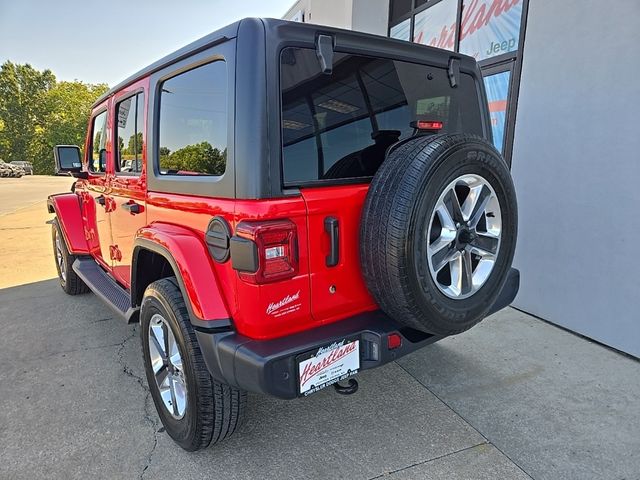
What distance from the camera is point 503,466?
2.12 meters

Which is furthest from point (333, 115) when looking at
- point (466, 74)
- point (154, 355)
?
point (154, 355)

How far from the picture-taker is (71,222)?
14.2 feet

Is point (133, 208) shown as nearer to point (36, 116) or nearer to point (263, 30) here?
point (263, 30)

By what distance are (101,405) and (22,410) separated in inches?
18.5

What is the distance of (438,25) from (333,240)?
5128mm

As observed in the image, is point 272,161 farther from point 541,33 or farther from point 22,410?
point 541,33

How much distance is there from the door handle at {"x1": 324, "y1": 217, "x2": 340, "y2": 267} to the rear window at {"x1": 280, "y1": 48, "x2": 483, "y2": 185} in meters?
0.21

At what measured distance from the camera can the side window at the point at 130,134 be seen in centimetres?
273

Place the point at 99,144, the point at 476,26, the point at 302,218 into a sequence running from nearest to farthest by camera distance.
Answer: the point at 302,218 → the point at 99,144 → the point at 476,26

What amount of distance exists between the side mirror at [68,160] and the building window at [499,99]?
4.17 metres

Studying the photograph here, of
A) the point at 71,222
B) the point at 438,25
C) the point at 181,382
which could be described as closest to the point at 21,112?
the point at 71,222

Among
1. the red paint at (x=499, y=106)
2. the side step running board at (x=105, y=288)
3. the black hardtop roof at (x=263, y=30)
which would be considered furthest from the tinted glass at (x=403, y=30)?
the side step running board at (x=105, y=288)

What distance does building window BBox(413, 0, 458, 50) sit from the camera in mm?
5520

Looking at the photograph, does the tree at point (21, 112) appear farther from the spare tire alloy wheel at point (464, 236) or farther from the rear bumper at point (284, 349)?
the spare tire alloy wheel at point (464, 236)
